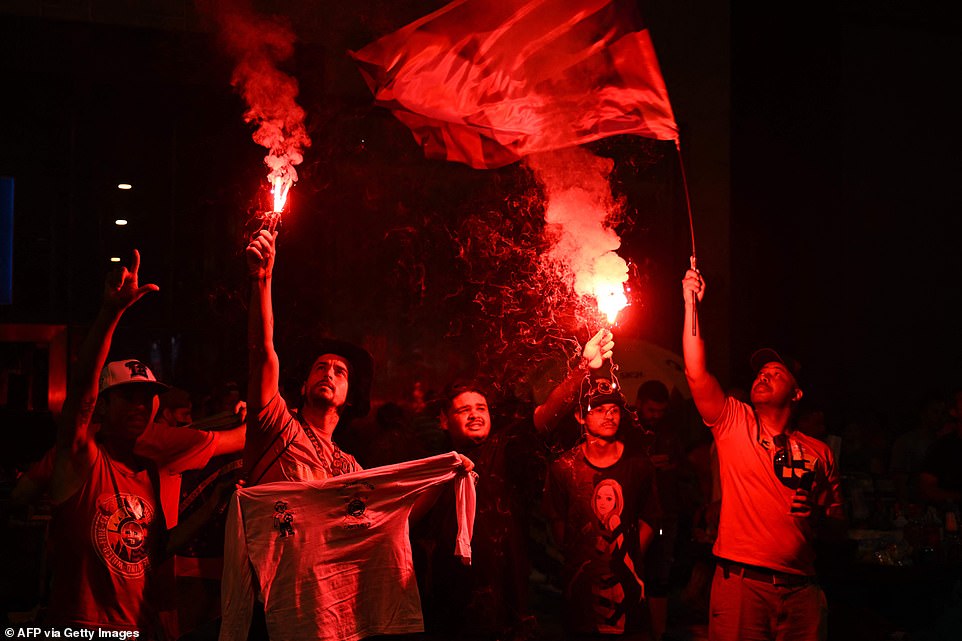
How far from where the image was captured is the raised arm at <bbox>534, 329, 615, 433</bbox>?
18.6 ft

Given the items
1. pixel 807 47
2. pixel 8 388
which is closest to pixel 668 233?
pixel 807 47

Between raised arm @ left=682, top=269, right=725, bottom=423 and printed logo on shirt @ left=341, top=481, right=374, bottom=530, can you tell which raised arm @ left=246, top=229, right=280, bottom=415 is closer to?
printed logo on shirt @ left=341, top=481, right=374, bottom=530

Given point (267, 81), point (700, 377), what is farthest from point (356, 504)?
point (267, 81)

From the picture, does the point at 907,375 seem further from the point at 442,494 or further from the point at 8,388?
the point at 8,388

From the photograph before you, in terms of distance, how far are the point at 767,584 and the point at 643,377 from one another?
4901 mm

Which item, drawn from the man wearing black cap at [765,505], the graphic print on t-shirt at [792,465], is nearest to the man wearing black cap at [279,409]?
the man wearing black cap at [765,505]

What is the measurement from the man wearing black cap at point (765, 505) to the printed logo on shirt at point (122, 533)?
9.88 feet

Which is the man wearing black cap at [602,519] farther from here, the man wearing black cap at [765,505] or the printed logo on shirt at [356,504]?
the printed logo on shirt at [356,504]

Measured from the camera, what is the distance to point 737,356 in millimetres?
10578

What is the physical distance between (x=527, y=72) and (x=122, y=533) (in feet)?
12.5

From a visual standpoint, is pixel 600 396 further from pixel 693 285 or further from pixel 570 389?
pixel 693 285

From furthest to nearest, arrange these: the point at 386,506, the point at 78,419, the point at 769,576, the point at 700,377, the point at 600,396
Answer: the point at 600,396, the point at 700,377, the point at 769,576, the point at 386,506, the point at 78,419

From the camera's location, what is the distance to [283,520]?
15.3 ft

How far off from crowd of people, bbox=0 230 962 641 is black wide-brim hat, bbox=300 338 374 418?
0.01m
